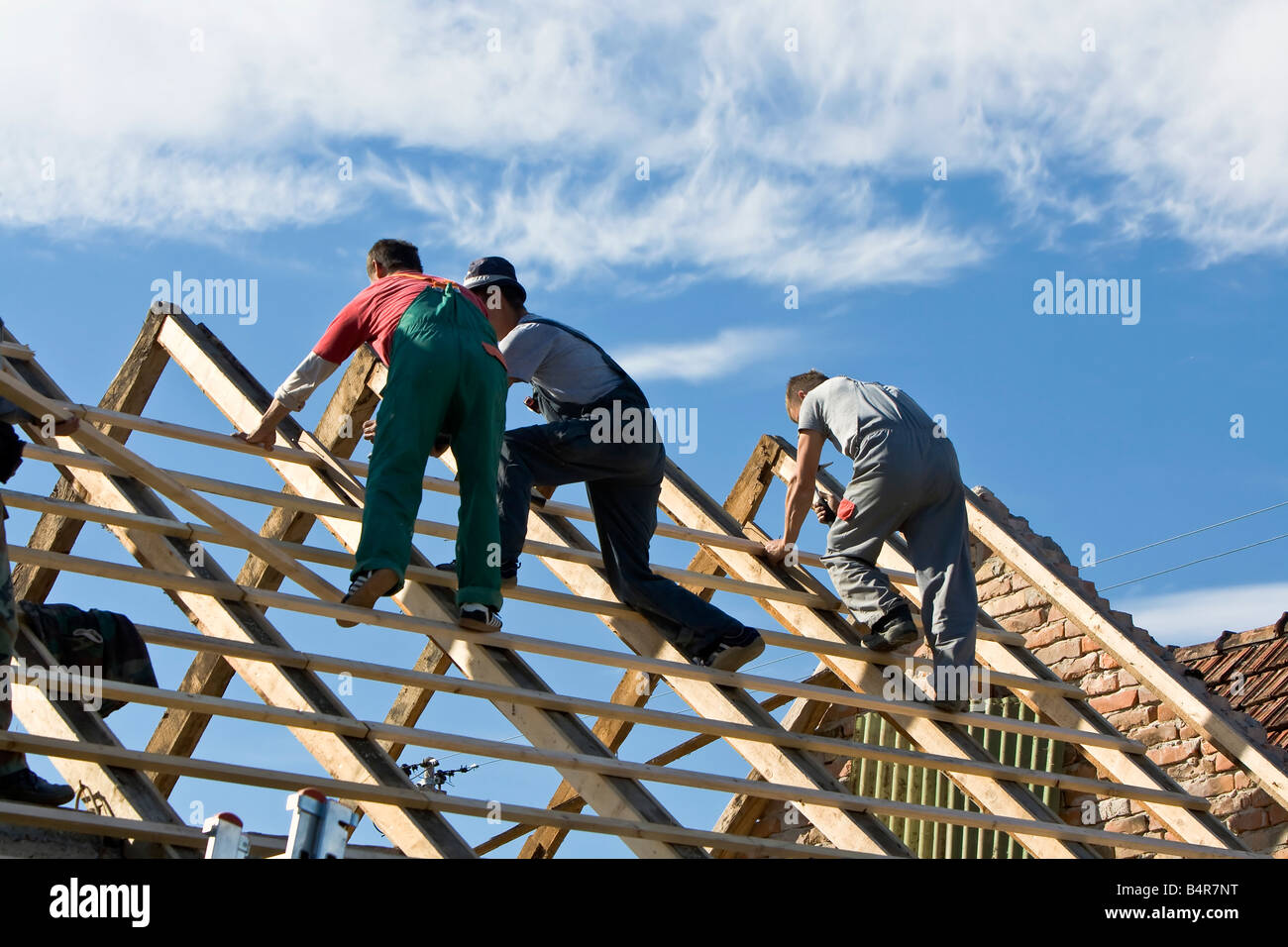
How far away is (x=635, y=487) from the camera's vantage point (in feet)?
17.3

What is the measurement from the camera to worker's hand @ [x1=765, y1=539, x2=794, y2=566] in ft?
19.5

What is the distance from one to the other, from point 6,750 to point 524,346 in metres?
2.19

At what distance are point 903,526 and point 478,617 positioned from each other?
5.74 ft

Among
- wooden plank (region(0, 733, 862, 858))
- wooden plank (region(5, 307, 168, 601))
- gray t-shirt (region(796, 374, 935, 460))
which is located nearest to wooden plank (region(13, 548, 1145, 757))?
wooden plank (region(0, 733, 862, 858))

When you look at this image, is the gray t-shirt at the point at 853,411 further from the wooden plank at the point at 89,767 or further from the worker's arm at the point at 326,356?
the wooden plank at the point at 89,767

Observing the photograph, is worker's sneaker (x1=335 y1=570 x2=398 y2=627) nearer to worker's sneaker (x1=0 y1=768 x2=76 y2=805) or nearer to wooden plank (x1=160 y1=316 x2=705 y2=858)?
wooden plank (x1=160 y1=316 x2=705 y2=858)

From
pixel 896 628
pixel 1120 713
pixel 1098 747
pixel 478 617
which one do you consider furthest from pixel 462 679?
pixel 1120 713

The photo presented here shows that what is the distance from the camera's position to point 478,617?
4547mm

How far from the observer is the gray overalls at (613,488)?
4961 millimetres

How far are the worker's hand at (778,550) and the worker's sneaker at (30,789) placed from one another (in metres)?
3.11

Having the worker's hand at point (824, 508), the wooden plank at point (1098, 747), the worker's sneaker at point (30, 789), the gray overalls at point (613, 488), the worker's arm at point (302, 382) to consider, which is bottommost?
the worker's sneaker at point (30, 789)

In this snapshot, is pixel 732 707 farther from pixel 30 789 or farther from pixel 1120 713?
pixel 1120 713

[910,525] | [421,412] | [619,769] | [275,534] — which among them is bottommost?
[619,769]

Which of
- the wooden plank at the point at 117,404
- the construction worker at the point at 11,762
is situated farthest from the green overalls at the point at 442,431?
the wooden plank at the point at 117,404
